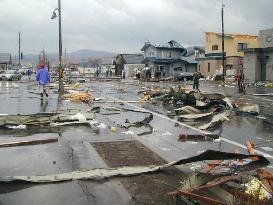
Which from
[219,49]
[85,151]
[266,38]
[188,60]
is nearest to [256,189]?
[85,151]

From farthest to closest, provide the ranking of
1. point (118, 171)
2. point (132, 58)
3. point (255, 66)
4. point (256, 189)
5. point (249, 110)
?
point (132, 58) → point (255, 66) → point (249, 110) → point (118, 171) → point (256, 189)

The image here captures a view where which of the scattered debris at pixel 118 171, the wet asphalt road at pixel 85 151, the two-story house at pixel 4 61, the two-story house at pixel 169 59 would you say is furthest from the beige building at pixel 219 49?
the scattered debris at pixel 118 171

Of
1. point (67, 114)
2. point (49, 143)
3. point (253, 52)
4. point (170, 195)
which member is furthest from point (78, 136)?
point (253, 52)

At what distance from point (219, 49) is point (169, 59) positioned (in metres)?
11.0

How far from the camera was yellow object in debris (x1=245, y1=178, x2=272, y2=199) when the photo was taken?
17.1ft

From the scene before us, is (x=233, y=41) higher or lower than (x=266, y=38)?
higher

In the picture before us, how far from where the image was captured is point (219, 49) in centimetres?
7081

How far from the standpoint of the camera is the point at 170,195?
5902mm

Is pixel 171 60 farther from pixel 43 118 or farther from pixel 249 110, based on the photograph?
pixel 43 118

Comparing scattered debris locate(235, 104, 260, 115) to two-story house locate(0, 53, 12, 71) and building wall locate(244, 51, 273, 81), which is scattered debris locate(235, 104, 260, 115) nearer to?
building wall locate(244, 51, 273, 81)

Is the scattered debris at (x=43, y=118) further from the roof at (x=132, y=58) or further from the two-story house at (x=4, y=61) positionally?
the two-story house at (x=4, y=61)

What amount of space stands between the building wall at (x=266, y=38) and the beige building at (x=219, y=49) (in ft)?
39.0

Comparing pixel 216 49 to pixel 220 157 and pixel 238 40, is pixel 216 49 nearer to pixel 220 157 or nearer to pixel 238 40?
pixel 238 40

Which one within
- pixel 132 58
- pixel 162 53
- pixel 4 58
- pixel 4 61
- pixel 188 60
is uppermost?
pixel 4 58
